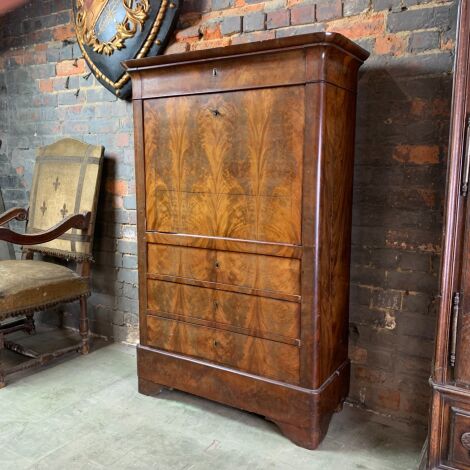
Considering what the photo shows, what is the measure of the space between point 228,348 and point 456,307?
901 millimetres

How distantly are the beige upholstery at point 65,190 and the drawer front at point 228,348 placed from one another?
757 millimetres

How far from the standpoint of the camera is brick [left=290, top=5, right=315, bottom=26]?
78.2 inches

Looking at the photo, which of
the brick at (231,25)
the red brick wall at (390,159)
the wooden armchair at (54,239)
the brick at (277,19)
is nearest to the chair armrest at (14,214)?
the wooden armchair at (54,239)

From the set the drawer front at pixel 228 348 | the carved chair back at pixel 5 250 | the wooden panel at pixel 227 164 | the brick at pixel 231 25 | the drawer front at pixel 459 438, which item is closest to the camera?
the drawer front at pixel 459 438

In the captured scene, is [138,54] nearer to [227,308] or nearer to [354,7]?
[354,7]

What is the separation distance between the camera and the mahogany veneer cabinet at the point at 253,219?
1.65 meters

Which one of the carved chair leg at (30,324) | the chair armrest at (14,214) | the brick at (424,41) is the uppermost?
the brick at (424,41)

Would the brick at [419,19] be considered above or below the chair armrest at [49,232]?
above

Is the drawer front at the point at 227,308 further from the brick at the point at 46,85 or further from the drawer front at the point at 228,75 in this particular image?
the brick at the point at 46,85

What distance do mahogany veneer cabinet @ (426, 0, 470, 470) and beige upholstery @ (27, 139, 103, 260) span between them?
1.85m

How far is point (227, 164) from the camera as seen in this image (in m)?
1.81

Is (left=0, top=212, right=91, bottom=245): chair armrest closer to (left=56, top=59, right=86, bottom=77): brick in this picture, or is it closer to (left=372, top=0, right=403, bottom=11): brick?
(left=56, top=59, right=86, bottom=77): brick

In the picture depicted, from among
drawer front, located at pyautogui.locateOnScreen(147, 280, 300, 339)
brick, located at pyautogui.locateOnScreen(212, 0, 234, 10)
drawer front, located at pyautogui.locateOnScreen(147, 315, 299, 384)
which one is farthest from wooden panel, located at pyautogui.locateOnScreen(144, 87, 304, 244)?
brick, located at pyautogui.locateOnScreen(212, 0, 234, 10)

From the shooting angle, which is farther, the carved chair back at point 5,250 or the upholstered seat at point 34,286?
the carved chair back at point 5,250
